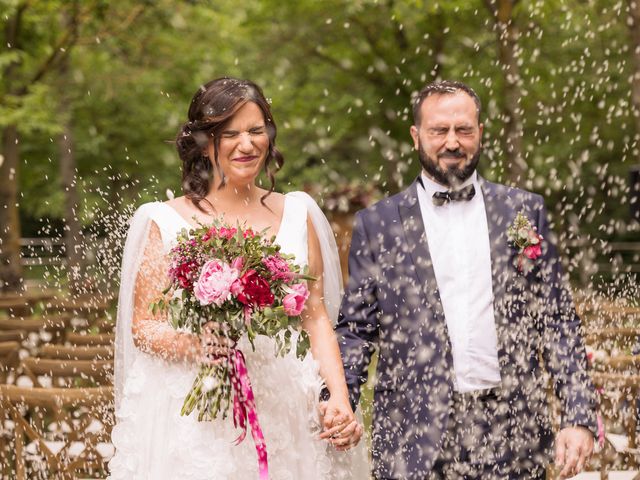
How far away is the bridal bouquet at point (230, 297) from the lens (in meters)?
3.46

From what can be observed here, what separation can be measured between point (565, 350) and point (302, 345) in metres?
0.94

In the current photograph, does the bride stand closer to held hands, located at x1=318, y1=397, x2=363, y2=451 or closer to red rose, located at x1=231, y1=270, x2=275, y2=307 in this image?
held hands, located at x1=318, y1=397, x2=363, y2=451

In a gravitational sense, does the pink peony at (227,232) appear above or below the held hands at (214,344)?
above

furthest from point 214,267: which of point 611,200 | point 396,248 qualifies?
point 611,200

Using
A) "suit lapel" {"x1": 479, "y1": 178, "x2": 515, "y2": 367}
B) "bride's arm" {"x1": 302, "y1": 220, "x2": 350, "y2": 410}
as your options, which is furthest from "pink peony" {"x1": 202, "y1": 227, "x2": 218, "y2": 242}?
"suit lapel" {"x1": 479, "y1": 178, "x2": 515, "y2": 367}

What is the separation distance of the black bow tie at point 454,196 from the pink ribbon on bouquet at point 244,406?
0.92 metres

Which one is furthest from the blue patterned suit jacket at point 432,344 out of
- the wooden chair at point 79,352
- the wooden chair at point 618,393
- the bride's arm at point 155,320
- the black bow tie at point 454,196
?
the wooden chair at point 79,352

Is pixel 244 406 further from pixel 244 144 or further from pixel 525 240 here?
pixel 525 240

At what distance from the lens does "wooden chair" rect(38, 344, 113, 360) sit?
6500 millimetres

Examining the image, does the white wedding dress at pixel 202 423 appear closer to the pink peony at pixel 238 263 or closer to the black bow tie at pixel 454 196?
the pink peony at pixel 238 263

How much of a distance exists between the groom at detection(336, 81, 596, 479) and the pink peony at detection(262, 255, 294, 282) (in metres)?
0.30

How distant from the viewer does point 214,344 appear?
3.57 meters

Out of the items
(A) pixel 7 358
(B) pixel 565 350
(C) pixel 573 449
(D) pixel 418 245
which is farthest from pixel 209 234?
(A) pixel 7 358

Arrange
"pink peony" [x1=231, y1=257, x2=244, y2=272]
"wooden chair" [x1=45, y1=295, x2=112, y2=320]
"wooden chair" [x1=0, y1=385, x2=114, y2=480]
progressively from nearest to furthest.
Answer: "pink peony" [x1=231, y1=257, x2=244, y2=272], "wooden chair" [x1=0, y1=385, x2=114, y2=480], "wooden chair" [x1=45, y1=295, x2=112, y2=320]
